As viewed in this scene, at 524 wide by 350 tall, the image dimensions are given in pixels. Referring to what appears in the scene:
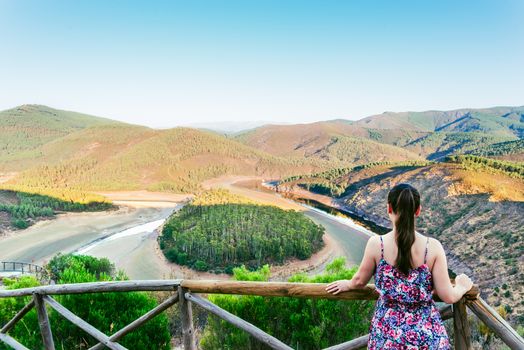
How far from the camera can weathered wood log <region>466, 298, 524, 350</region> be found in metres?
2.09

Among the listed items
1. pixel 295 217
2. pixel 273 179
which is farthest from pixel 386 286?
pixel 273 179

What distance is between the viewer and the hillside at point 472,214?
30498mm

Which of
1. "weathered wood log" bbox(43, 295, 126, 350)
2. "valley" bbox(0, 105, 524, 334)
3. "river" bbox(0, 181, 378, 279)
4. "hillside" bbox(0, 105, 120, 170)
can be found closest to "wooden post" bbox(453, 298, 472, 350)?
"weathered wood log" bbox(43, 295, 126, 350)

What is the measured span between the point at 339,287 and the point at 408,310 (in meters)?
0.46

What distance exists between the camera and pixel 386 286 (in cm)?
219

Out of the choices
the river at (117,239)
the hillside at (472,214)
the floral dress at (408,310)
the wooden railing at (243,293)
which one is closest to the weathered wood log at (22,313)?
the wooden railing at (243,293)

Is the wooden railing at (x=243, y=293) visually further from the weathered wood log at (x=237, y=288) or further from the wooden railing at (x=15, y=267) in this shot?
the wooden railing at (x=15, y=267)

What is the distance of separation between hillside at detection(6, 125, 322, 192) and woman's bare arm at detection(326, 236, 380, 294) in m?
90.1

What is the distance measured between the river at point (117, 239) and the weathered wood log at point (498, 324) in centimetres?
3224

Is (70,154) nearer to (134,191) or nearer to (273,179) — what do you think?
(134,191)

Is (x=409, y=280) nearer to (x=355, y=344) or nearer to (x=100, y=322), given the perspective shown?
(x=355, y=344)

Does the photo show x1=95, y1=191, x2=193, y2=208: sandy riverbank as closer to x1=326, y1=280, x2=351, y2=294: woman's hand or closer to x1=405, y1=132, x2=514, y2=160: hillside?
x1=326, y1=280, x2=351, y2=294: woman's hand

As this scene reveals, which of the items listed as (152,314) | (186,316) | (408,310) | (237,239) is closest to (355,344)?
(408,310)

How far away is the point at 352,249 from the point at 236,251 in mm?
13779
